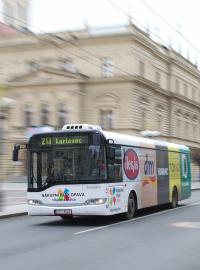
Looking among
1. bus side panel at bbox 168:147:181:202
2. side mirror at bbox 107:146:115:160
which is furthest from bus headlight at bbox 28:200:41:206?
bus side panel at bbox 168:147:181:202

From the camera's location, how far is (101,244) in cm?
1161

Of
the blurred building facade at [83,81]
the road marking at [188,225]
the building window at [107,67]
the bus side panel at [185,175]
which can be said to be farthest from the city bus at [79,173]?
the building window at [107,67]

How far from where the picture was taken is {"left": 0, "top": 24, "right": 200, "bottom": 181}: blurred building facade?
61031 mm

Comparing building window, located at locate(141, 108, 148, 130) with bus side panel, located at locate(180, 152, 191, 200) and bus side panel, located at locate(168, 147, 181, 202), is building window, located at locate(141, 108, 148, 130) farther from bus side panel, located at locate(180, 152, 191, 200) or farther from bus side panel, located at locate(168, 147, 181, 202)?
bus side panel, located at locate(168, 147, 181, 202)

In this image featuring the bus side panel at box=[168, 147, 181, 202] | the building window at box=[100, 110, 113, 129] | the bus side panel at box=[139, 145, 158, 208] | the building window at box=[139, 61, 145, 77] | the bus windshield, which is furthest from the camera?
the building window at box=[100, 110, 113, 129]

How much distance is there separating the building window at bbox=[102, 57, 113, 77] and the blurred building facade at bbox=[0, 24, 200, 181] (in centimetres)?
10

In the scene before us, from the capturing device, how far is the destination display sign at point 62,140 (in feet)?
52.4

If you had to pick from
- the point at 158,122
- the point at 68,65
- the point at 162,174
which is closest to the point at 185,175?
the point at 162,174

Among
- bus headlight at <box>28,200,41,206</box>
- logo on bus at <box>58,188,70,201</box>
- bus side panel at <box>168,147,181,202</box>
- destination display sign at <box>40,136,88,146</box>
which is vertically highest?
destination display sign at <box>40,136,88,146</box>

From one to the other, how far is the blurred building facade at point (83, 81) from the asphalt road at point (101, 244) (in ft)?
144

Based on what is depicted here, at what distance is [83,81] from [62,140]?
4718cm

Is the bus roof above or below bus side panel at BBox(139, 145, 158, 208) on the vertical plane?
above

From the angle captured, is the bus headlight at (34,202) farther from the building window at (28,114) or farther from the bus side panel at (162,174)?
the building window at (28,114)

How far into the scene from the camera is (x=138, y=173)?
18688 mm
